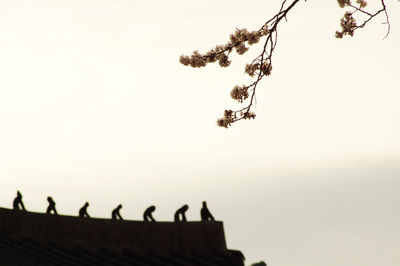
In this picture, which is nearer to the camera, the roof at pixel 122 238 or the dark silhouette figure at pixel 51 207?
the roof at pixel 122 238

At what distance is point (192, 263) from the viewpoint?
14375 millimetres

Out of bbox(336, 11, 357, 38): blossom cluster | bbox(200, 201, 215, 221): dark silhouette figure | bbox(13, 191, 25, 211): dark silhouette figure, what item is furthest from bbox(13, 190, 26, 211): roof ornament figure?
bbox(336, 11, 357, 38): blossom cluster

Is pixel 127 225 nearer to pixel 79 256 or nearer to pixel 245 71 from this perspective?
pixel 79 256

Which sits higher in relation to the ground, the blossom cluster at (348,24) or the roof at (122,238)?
the blossom cluster at (348,24)

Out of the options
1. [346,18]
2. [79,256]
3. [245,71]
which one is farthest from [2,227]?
[346,18]

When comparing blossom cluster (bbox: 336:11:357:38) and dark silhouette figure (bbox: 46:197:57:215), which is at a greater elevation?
blossom cluster (bbox: 336:11:357:38)

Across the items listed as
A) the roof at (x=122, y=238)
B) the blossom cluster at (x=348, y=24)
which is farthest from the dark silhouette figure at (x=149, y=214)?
the blossom cluster at (x=348, y=24)

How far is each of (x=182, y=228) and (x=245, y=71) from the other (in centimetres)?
384

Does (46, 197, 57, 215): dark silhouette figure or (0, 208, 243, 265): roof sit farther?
(46, 197, 57, 215): dark silhouette figure

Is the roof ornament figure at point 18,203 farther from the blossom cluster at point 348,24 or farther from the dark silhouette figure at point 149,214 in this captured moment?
the blossom cluster at point 348,24

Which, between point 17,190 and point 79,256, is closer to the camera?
point 79,256

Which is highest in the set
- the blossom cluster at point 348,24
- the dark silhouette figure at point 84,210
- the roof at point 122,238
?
the blossom cluster at point 348,24

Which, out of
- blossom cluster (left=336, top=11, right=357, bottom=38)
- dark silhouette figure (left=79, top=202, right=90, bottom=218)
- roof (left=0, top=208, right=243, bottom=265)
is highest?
blossom cluster (left=336, top=11, right=357, bottom=38)

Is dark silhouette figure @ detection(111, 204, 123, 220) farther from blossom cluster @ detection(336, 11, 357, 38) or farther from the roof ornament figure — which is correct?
blossom cluster @ detection(336, 11, 357, 38)
